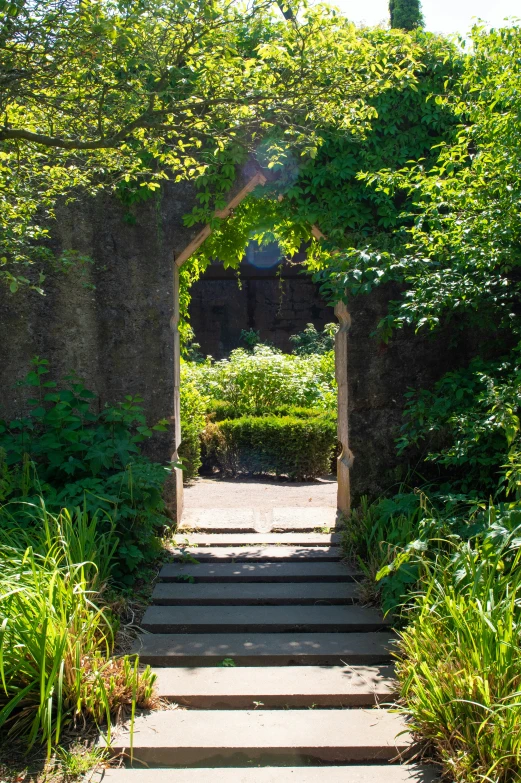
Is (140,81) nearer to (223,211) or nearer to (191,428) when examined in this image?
(223,211)

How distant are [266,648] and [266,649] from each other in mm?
14

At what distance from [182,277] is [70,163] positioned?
6.43 feet

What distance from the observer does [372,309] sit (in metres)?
5.24

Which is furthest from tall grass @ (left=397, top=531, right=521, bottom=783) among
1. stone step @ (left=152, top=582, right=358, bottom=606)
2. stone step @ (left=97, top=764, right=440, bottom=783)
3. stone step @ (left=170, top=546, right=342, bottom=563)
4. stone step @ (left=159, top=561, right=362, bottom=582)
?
stone step @ (left=170, top=546, right=342, bottom=563)

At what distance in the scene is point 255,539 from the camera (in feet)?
16.8

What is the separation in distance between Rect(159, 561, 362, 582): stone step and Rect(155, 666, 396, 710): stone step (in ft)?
3.45

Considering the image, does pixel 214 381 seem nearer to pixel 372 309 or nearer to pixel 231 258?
pixel 231 258

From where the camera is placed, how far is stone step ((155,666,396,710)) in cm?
308

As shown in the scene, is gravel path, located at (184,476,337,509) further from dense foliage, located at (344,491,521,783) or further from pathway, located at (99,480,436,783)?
dense foliage, located at (344,491,521,783)

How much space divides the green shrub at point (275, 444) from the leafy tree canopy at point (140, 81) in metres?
3.78

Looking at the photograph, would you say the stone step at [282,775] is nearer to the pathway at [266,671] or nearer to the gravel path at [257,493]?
the pathway at [266,671]

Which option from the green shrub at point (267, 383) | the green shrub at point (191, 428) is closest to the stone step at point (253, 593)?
the green shrub at point (191, 428)

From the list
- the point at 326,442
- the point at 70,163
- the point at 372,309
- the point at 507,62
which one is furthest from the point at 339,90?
the point at 326,442

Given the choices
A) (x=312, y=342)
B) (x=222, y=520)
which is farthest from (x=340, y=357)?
(x=312, y=342)
